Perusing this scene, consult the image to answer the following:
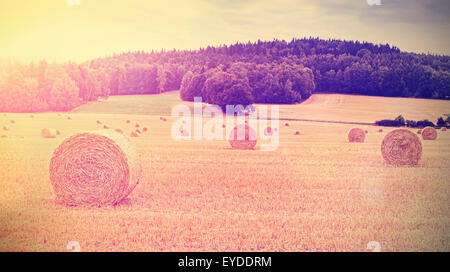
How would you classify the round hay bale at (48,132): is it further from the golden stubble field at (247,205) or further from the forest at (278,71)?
the forest at (278,71)

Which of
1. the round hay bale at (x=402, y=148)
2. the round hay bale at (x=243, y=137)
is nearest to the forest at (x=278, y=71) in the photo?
the round hay bale at (x=243, y=137)

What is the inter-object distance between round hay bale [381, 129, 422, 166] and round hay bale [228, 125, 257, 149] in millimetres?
3530

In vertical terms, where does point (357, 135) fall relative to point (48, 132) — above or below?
below

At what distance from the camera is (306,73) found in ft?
33.1

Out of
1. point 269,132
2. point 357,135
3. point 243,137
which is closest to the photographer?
point 243,137

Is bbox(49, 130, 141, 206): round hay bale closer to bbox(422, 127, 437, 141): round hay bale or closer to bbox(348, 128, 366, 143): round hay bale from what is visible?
bbox(348, 128, 366, 143): round hay bale

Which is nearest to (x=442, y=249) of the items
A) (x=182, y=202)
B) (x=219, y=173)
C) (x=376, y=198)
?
(x=376, y=198)

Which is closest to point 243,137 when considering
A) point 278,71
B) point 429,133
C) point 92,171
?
point 278,71

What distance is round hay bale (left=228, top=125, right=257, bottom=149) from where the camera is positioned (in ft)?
37.1

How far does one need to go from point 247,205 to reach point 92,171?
223cm

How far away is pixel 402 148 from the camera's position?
30.9 ft

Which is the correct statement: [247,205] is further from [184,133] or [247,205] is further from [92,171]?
[184,133]

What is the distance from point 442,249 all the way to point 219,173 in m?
4.21
